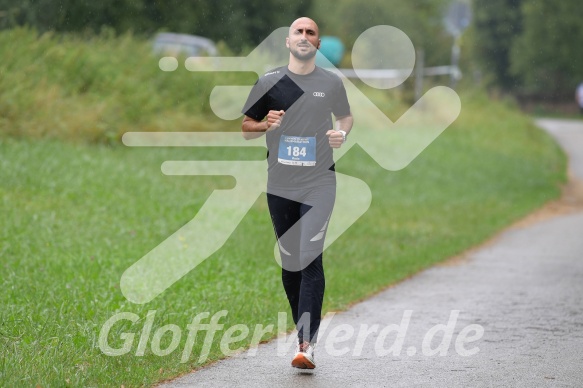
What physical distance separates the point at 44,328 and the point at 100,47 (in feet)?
49.7

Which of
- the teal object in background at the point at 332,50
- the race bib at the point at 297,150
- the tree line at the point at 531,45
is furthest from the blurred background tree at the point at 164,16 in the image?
the tree line at the point at 531,45

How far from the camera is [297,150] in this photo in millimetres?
7258

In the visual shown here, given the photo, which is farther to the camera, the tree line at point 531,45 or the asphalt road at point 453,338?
the tree line at point 531,45

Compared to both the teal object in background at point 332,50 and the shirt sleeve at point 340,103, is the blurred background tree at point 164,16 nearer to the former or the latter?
the teal object in background at point 332,50

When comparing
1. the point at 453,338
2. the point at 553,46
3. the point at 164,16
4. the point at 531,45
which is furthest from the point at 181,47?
the point at 531,45

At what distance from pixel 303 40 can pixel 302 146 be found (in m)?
0.69

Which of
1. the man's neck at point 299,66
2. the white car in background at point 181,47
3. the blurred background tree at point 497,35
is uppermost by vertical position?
the man's neck at point 299,66

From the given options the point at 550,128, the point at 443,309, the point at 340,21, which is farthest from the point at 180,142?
the point at 340,21

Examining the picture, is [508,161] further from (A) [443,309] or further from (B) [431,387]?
(B) [431,387]

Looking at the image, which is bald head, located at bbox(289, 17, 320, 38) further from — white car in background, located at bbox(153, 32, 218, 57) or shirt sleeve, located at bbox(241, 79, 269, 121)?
white car in background, located at bbox(153, 32, 218, 57)

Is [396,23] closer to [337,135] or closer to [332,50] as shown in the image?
[332,50]

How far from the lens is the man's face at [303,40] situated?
7188 millimetres

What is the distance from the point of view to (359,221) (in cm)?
1688

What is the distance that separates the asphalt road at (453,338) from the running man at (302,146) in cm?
49
